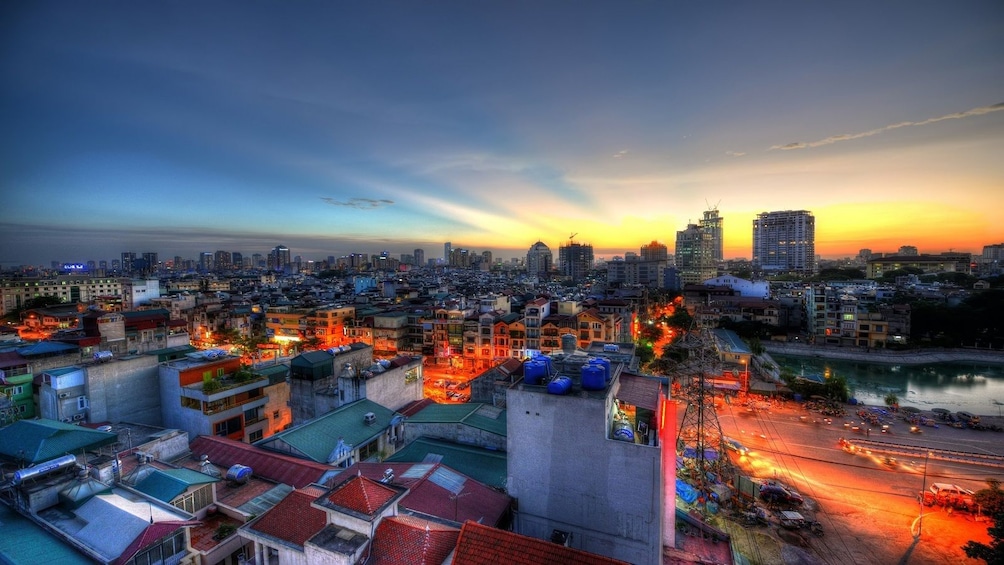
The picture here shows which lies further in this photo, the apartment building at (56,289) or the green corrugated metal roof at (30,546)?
the apartment building at (56,289)

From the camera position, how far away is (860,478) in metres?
17.4

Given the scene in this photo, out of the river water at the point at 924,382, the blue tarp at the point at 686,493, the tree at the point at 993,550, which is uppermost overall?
the tree at the point at 993,550

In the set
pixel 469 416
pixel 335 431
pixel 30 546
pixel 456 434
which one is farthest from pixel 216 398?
pixel 469 416

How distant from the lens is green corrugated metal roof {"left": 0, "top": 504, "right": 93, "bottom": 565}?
266 inches

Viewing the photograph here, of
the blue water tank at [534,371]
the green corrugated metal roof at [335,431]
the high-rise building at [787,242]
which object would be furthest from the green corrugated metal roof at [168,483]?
the high-rise building at [787,242]

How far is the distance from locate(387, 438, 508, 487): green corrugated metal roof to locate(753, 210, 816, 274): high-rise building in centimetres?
13015

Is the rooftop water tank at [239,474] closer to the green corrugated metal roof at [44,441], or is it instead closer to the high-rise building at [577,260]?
the green corrugated metal roof at [44,441]

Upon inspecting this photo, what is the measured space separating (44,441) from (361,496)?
27.4 ft

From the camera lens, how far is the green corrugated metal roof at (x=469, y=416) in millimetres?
13445

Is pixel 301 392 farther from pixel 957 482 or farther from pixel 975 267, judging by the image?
pixel 975 267

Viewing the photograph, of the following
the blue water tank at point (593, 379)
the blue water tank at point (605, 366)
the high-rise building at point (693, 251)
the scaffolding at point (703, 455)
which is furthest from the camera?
the high-rise building at point (693, 251)

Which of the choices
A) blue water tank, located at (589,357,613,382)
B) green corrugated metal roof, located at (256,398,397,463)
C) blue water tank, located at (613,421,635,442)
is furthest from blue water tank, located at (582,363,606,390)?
green corrugated metal roof, located at (256,398,397,463)

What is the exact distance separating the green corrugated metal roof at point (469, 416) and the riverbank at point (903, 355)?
130 feet

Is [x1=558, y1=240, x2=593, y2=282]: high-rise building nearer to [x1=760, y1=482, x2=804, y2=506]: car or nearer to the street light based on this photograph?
the street light
